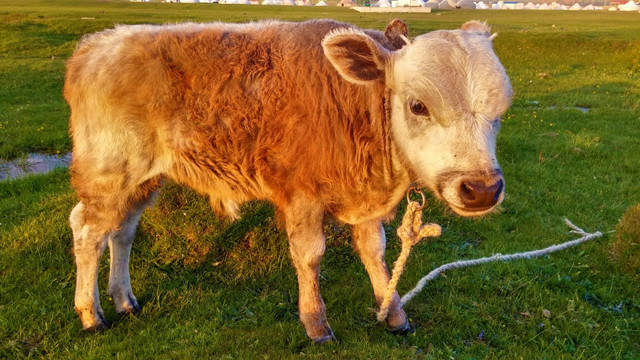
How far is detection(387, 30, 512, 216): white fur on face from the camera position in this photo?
8.80 ft

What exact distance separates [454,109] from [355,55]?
0.76m

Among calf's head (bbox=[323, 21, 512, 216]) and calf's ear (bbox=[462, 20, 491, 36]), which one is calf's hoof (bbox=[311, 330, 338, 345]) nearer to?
calf's head (bbox=[323, 21, 512, 216])

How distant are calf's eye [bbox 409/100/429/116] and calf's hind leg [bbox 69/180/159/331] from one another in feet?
7.63

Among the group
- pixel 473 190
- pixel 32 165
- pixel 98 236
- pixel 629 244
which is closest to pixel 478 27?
pixel 473 190

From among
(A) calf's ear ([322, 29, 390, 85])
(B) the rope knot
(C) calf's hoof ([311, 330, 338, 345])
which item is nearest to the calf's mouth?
(B) the rope knot

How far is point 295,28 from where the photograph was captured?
369cm

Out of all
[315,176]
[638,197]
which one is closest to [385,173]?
[315,176]

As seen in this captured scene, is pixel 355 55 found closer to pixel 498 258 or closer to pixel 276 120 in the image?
pixel 276 120

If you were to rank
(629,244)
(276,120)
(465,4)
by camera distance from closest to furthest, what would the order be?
(276,120), (629,244), (465,4)

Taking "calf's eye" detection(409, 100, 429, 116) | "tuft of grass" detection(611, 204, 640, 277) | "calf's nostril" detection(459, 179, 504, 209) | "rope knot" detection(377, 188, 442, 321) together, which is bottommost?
"tuft of grass" detection(611, 204, 640, 277)

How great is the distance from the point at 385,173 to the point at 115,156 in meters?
2.16

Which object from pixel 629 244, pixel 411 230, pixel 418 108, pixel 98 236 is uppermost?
pixel 418 108

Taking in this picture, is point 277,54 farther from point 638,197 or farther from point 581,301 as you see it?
point 638,197

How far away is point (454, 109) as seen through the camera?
273cm
